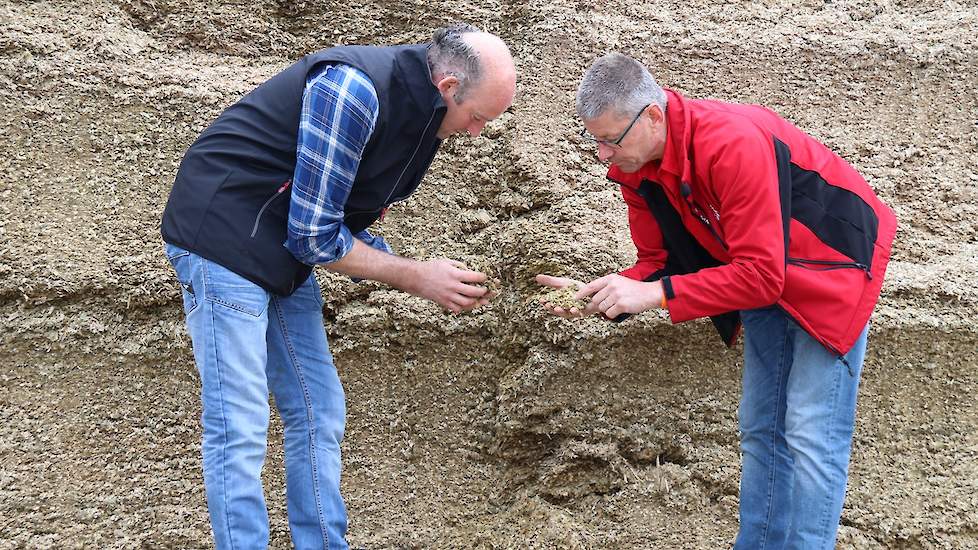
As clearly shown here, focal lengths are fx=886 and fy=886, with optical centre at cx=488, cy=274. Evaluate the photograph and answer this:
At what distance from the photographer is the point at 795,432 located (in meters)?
2.56

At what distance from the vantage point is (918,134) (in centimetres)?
381

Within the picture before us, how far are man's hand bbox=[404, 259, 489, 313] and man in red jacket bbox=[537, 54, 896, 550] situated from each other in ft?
1.14

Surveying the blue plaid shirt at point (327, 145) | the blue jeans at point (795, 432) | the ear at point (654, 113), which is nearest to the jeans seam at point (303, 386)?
the blue plaid shirt at point (327, 145)

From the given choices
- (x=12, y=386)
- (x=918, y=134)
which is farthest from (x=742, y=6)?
(x=12, y=386)

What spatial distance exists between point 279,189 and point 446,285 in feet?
1.84

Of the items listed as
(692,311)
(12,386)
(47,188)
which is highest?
(692,311)

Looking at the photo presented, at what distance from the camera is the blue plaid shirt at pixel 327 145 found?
7.57 feet

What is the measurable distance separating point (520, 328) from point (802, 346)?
1.24 m

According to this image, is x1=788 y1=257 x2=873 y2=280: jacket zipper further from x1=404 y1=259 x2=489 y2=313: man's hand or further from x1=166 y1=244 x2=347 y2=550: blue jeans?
x1=166 y1=244 x2=347 y2=550: blue jeans

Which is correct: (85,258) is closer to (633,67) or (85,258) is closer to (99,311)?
(99,311)

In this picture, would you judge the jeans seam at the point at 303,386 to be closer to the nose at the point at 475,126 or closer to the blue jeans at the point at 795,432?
the nose at the point at 475,126

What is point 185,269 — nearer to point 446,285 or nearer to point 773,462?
point 446,285

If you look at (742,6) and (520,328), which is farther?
(742,6)

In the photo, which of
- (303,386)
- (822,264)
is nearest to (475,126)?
(303,386)
